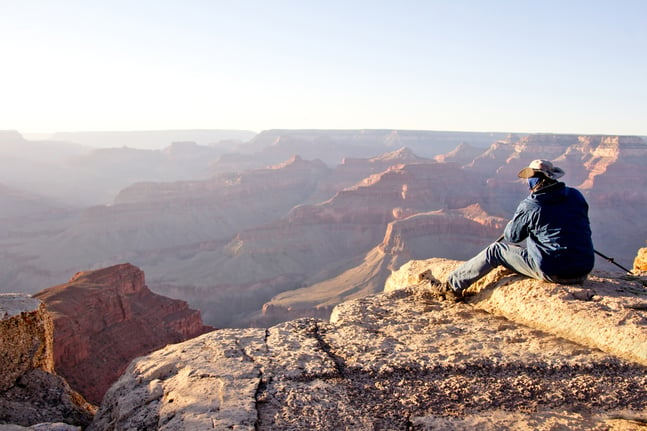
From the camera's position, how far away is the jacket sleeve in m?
4.30

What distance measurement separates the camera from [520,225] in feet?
14.3

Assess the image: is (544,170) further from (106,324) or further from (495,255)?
(106,324)

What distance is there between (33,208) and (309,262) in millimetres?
50385

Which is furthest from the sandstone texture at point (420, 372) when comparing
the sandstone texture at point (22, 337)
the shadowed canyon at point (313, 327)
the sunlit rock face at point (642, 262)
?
the sunlit rock face at point (642, 262)

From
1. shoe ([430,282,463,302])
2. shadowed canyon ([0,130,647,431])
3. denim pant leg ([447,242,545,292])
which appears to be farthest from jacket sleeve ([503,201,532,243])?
shoe ([430,282,463,302])

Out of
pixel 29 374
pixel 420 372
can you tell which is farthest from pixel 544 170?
pixel 29 374

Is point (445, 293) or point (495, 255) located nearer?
point (495, 255)

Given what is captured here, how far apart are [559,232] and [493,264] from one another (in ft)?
2.51

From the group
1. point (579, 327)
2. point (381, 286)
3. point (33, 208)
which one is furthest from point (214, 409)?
point (33, 208)

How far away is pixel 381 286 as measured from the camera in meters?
39.3

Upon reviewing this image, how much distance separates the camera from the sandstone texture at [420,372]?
2.80 meters

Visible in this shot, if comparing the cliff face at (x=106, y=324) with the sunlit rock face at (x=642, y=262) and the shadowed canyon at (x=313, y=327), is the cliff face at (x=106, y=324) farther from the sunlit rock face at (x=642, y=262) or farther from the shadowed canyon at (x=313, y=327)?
the sunlit rock face at (x=642, y=262)

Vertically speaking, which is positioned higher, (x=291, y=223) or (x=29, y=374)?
(x=29, y=374)

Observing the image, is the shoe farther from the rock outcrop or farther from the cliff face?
the cliff face
